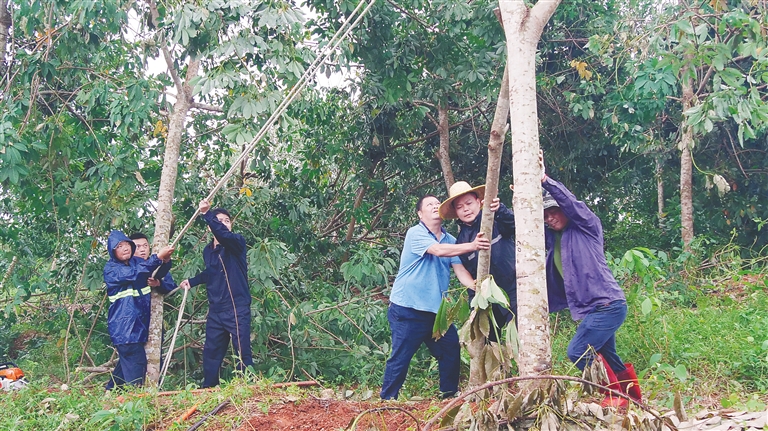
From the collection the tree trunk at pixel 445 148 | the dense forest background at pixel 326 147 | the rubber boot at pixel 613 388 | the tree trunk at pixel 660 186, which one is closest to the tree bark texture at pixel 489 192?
the rubber boot at pixel 613 388

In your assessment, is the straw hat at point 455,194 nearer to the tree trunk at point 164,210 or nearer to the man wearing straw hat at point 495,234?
the man wearing straw hat at point 495,234

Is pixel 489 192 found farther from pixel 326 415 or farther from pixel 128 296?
pixel 128 296

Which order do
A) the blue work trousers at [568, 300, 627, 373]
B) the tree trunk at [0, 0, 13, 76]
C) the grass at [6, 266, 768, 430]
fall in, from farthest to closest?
the tree trunk at [0, 0, 13, 76] → the grass at [6, 266, 768, 430] → the blue work trousers at [568, 300, 627, 373]

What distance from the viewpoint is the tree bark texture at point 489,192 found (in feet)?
9.60

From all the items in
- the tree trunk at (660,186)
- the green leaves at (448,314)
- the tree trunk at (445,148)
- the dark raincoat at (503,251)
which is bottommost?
the green leaves at (448,314)

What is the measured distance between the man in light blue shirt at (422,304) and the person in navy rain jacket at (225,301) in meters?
1.37

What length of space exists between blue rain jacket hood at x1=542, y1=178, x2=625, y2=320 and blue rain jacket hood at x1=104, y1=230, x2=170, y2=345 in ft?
9.71

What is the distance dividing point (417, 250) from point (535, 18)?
168 centimetres

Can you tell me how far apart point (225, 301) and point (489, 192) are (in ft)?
8.59

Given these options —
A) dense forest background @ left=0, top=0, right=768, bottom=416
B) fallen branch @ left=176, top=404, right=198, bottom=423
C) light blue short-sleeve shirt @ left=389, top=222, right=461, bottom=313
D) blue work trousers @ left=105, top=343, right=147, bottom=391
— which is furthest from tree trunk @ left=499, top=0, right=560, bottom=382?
blue work trousers @ left=105, top=343, right=147, bottom=391

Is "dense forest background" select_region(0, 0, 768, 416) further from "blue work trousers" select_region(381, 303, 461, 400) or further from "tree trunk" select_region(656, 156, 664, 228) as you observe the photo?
"blue work trousers" select_region(381, 303, 461, 400)

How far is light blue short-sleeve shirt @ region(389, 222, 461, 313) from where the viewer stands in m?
4.04

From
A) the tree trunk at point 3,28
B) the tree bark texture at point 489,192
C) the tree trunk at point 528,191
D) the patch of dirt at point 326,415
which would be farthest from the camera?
the tree trunk at point 3,28

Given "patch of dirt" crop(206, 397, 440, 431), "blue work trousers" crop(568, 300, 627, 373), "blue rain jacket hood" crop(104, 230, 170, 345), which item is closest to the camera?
"patch of dirt" crop(206, 397, 440, 431)
